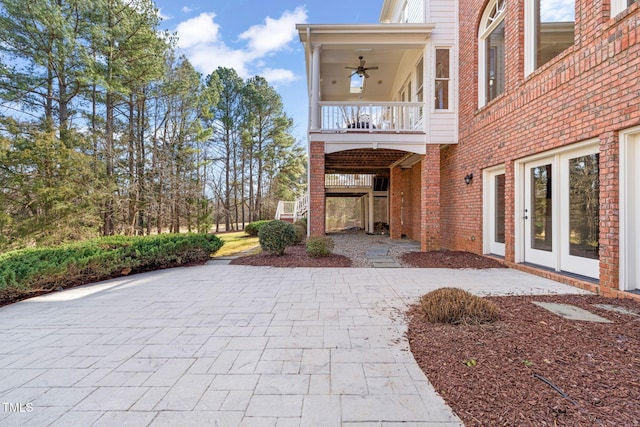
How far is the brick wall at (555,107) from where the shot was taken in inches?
140

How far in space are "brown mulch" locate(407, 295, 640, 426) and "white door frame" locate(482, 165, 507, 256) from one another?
144 inches

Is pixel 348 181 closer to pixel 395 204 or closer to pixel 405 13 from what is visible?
pixel 395 204

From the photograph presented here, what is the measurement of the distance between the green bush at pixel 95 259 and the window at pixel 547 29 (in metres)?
8.13

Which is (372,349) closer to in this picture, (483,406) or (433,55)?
(483,406)

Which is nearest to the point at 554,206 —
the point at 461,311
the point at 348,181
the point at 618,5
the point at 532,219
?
the point at 532,219

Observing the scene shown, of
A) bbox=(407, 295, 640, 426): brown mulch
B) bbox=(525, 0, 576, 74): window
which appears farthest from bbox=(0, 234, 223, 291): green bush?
bbox=(525, 0, 576, 74): window

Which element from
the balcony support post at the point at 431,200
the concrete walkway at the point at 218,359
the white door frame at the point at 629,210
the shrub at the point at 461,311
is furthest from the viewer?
the balcony support post at the point at 431,200

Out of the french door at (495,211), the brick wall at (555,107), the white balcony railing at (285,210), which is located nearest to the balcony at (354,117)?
the brick wall at (555,107)

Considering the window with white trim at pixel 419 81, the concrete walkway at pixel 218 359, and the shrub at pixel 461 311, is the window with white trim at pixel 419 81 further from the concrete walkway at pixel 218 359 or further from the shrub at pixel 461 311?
the shrub at pixel 461 311

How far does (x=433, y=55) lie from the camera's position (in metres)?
7.84

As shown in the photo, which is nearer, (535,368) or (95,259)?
(535,368)

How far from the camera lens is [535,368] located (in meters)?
2.09

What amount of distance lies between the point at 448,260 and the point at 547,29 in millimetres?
4775

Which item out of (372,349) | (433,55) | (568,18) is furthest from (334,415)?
(433,55)
